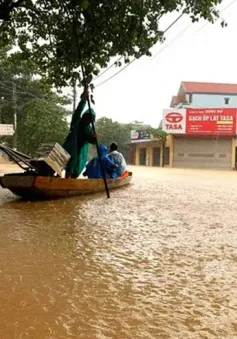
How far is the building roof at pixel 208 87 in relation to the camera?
4272 cm

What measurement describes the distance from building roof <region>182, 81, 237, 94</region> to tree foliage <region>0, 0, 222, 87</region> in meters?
32.9

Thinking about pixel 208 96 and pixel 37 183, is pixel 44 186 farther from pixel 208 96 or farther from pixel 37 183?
pixel 208 96

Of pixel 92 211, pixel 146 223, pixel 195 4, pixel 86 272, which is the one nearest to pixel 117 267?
pixel 86 272

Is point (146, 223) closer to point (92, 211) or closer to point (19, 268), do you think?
point (92, 211)

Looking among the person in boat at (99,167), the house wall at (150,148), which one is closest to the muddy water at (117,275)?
the person in boat at (99,167)

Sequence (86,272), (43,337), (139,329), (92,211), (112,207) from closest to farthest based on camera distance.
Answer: (43,337), (139,329), (86,272), (92,211), (112,207)

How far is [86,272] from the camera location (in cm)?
334

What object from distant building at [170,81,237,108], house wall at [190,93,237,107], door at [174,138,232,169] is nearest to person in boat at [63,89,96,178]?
door at [174,138,232,169]

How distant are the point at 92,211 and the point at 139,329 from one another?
14.5ft

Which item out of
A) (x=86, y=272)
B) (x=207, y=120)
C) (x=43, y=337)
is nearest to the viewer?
(x=43, y=337)

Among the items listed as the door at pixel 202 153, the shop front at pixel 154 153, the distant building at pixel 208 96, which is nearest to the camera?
the door at pixel 202 153

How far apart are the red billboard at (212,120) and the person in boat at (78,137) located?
2267 cm

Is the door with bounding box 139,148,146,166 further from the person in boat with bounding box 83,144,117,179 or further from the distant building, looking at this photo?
the person in boat with bounding box 83,144,117,179

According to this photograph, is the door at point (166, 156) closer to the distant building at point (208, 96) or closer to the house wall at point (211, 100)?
the distant building at point (208, 96)
